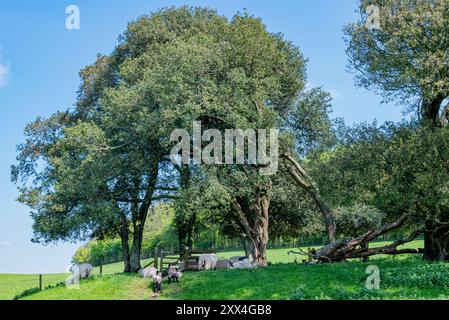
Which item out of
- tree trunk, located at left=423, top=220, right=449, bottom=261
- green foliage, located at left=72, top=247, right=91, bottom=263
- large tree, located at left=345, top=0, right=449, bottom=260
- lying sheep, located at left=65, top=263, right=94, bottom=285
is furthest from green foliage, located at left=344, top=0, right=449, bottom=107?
green foliage, located at left=72, top=247, right=91, bottom=263

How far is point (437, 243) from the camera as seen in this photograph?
28969 mm

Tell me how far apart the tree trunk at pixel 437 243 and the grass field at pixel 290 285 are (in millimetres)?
2673

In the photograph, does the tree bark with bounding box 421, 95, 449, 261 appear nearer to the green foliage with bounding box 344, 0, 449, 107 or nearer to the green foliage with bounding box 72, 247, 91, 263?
the green foliage with bounding box 344, 0, 449, 107

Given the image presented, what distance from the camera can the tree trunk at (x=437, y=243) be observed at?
94.2 feet

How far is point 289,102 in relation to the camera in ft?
130

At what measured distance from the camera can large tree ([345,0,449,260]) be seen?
83.9ft

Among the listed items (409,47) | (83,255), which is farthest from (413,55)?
(83,255)

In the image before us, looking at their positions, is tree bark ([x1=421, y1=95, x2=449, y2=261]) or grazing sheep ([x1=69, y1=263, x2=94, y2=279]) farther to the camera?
grazing sheep ([x1=69, y1=263, x2=94, y2=279])

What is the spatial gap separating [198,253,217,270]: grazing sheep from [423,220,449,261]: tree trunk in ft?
50.9

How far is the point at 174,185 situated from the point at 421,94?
804 inches

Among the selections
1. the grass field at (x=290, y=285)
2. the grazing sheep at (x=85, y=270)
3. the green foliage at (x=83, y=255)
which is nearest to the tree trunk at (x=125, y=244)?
the grazing sheep at (x=85, y=270)

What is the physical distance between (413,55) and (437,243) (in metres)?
11.3
